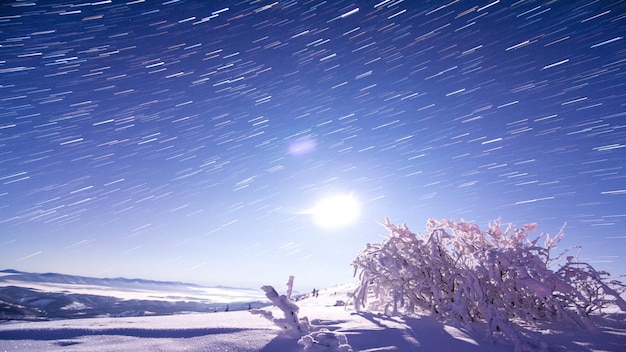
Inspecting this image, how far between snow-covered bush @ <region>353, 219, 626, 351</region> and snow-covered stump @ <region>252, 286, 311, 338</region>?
1523mm

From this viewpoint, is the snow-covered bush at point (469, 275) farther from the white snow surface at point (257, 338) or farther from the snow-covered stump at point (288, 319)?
the snow-covered stump at point (288, 319)

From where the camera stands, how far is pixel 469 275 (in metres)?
3.35

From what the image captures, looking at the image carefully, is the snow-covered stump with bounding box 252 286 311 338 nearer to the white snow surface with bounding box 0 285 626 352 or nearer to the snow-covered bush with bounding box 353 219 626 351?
the white snow surface with bounding box 0 285 626 352

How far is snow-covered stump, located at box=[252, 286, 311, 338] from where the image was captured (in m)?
2.56

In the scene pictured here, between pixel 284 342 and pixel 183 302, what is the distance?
96049mm

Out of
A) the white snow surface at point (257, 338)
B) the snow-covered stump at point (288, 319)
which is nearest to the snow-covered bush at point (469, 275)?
the white snow surface at point (257, 338)

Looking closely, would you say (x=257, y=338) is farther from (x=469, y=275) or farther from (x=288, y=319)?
(x=469, y=275)

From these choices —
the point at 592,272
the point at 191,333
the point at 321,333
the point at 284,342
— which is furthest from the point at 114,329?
the point at 592,272

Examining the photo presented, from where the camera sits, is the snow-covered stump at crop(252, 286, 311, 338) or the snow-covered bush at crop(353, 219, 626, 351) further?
the snow-covered bush at crop(353, 219, 626, 351)

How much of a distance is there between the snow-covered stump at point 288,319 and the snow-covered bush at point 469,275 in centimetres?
152

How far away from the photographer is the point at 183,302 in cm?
8350

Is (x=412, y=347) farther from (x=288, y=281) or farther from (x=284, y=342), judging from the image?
(x=288, y=281)

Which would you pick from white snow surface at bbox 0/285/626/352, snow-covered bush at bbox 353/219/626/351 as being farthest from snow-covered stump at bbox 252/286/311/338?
snow-covered bush at bbox 353/219/626/351

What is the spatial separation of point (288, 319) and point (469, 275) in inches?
85.5
